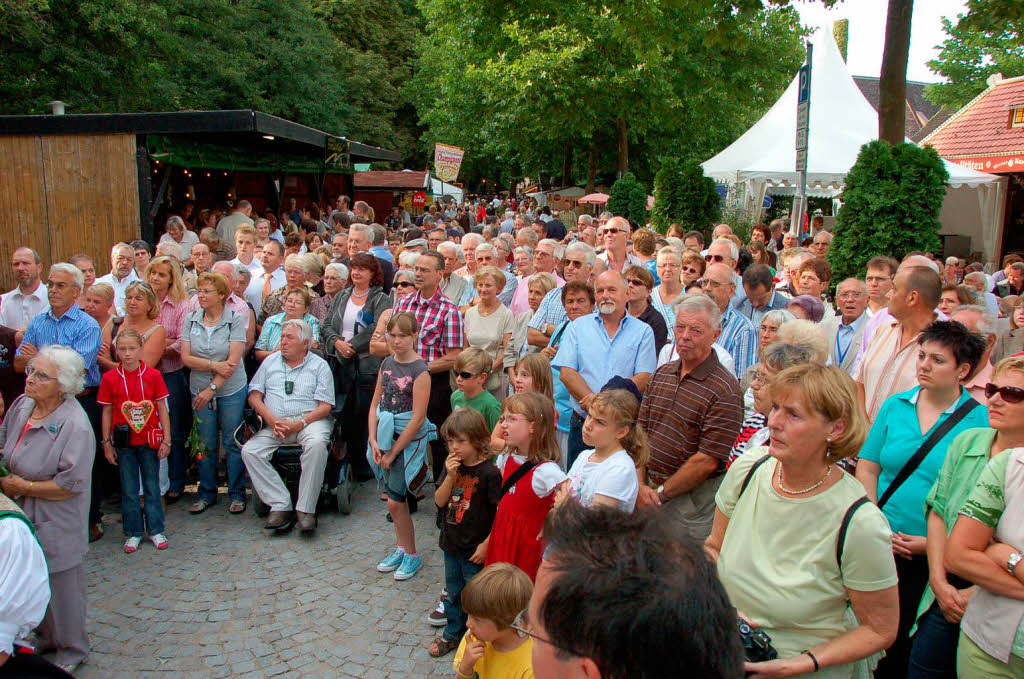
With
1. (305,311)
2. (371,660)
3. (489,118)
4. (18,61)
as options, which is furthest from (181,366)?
(489,118)

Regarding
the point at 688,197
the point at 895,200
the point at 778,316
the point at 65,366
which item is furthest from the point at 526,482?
the point at 688,197

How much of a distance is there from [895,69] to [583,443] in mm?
6633

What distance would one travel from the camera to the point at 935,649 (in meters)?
2.83

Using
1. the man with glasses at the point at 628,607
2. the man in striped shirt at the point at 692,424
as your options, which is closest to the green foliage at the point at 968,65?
the man in striped shirt at the point at 692,424

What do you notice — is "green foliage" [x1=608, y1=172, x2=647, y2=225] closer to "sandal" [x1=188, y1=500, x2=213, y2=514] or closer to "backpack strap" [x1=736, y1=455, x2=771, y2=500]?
"sandal" [x1=188, y1=500, x2=213, y2=514]

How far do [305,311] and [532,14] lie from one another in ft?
47.4

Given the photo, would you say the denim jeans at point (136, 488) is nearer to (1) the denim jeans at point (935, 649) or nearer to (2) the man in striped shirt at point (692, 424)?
(2) the man in striped shirt at point (692, 424)

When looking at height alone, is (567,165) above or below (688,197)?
above

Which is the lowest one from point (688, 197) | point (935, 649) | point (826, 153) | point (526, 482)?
point (935, 649)

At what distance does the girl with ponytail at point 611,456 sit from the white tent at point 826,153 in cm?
1201

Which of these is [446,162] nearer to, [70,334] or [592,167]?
[592,167]

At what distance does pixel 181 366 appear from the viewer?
20.6 ft

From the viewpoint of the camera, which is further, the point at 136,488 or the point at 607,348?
the point at 136,488

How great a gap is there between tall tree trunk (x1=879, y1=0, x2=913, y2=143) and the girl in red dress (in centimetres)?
696
